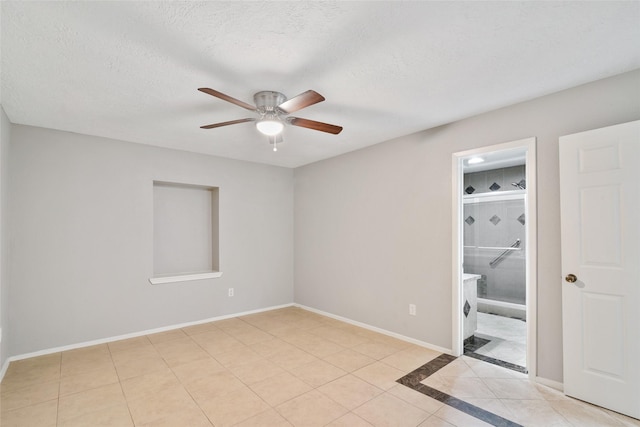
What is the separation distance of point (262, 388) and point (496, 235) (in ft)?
Answer: 15.6

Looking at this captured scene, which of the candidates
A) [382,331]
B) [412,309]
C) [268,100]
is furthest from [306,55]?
[382,331]

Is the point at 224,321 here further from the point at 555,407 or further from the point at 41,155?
the point at 555,407

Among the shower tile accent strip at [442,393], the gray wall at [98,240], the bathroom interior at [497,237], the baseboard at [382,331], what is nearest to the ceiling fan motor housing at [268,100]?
the gray wall at [98,240]

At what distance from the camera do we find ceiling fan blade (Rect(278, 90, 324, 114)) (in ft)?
6.38

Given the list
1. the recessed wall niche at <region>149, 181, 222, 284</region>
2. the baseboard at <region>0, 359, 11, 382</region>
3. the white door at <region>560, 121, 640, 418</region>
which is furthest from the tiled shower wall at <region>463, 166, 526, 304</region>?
the baseboard at <region>0, 359, 11, 382</region>

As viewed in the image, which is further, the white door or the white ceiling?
the white door

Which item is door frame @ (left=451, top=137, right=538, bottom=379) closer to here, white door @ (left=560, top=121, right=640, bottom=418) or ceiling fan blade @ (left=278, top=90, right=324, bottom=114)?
white door @ (left=560, top=121, right=640, bottom=418)

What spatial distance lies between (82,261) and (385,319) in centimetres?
367

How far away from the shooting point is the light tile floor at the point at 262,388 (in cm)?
211

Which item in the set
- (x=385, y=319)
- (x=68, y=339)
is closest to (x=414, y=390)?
(x=385, y=319)

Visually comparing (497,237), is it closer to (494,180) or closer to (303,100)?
(494,180)

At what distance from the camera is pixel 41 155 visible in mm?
3283

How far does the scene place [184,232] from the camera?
453cm

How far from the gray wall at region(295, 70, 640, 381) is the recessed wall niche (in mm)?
1451
